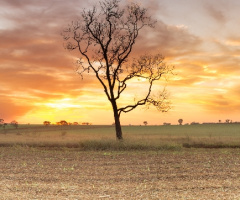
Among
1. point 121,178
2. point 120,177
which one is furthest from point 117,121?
point 121,178

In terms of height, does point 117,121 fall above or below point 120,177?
above

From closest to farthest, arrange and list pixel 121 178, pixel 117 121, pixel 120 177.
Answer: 1. pixel 121 178
2. pixel 120 177
3. pixel 117 121

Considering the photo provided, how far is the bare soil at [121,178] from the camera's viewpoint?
44.2ft

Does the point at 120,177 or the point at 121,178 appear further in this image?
the point at 120,177

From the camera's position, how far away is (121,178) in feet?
53.5

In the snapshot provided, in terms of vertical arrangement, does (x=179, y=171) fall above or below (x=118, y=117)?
below

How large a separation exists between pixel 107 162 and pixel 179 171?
5.06 metres

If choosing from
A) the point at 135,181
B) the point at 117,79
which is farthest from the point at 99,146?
the point at 135,181

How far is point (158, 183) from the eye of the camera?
596 inches

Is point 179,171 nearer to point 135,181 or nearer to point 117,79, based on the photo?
point 135,181

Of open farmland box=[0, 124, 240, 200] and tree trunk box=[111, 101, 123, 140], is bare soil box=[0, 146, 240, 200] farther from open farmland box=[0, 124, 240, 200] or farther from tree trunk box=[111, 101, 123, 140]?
tree trunk box=[111, 101, 123, 140]

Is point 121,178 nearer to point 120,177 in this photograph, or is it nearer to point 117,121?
point 120,177

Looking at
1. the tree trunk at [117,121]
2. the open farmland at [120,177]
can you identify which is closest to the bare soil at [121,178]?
the open farmland at [120,177]

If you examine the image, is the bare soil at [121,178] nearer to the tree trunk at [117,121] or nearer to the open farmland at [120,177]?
the open farmland at [120,177]
